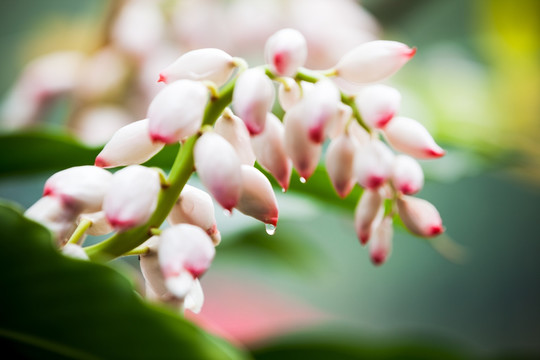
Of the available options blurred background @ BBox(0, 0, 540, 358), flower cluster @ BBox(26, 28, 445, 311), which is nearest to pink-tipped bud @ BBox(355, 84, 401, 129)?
flower cluster @ BBox(26, 28, 445, 311)

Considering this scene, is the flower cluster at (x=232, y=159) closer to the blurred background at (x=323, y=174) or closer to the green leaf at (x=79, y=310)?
the green leaf at (x=79, y=310)

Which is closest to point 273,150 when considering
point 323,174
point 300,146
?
point 300,146

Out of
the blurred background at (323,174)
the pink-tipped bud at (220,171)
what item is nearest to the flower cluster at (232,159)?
the pink-tipped bud at (220,171)

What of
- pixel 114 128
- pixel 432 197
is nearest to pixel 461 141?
pixel 114 128

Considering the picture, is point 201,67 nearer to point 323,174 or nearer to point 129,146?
point 129,146

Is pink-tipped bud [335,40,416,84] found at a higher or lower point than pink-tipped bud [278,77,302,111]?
higher

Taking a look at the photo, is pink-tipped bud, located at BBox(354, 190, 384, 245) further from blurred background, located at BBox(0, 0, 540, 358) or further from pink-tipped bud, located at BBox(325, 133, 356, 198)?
blurred background, located at BBox(0, 0, 540, 358)
